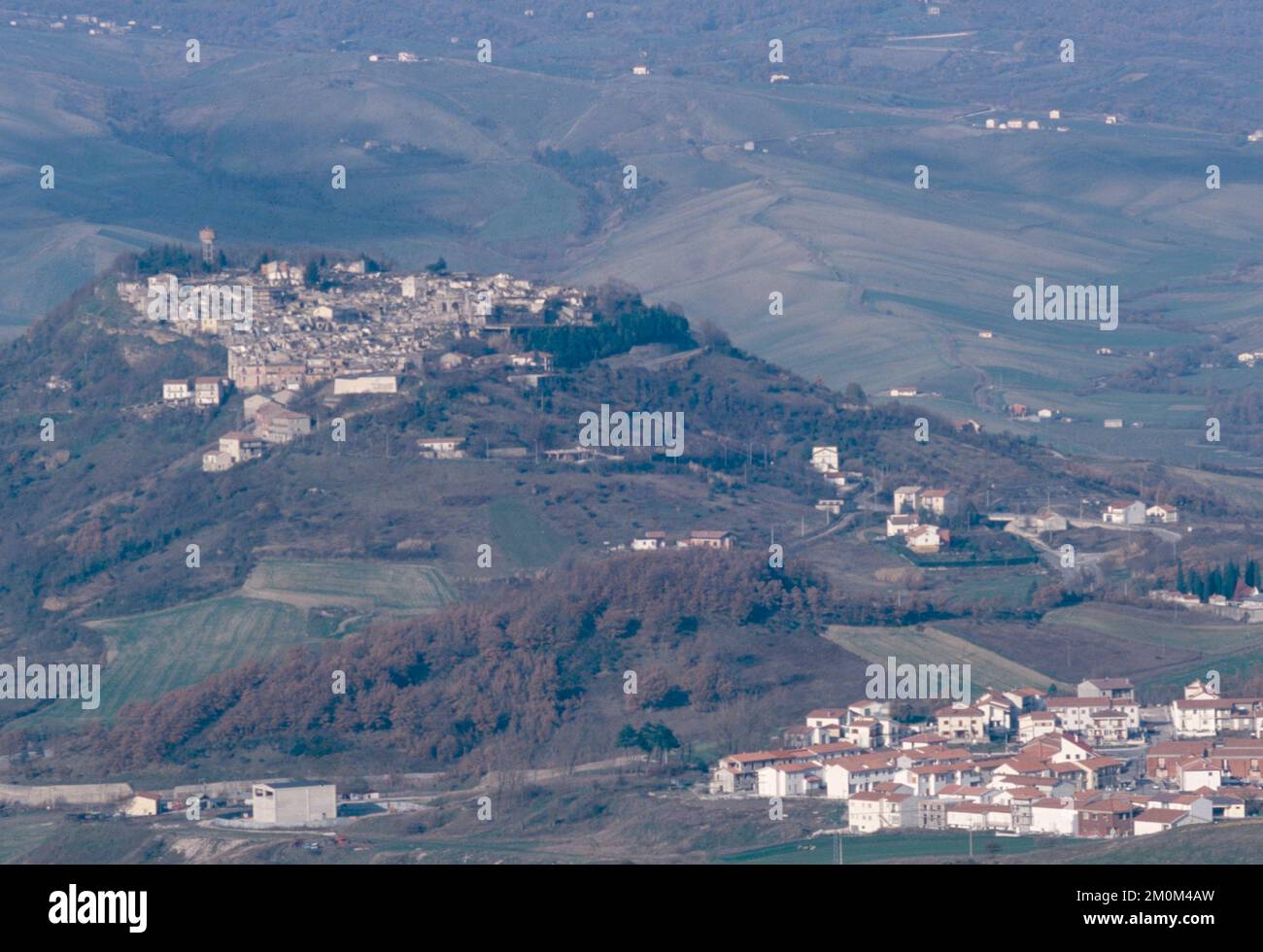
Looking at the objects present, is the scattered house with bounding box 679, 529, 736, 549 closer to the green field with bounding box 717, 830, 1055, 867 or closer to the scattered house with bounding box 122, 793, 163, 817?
the scattered house with bounding box 122, 793, 163, 817

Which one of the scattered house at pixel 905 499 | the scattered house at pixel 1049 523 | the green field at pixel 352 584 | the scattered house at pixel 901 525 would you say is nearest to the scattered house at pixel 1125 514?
the scattered house at pixel 1049 523

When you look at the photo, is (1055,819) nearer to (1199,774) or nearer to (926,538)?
(1199,774)

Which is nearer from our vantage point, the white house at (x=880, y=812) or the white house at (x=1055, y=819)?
the white house at (x=1055, y=819)

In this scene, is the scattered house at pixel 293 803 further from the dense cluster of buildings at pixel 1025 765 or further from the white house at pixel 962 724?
the white house at pixel 962 724

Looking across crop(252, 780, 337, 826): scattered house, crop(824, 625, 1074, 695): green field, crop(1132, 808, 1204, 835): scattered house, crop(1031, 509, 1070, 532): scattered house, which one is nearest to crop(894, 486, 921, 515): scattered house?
crop(1031, 509, 1070, 532): scattered house

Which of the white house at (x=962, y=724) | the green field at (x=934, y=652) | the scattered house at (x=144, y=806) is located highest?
the green field at (x=934, y=652)
